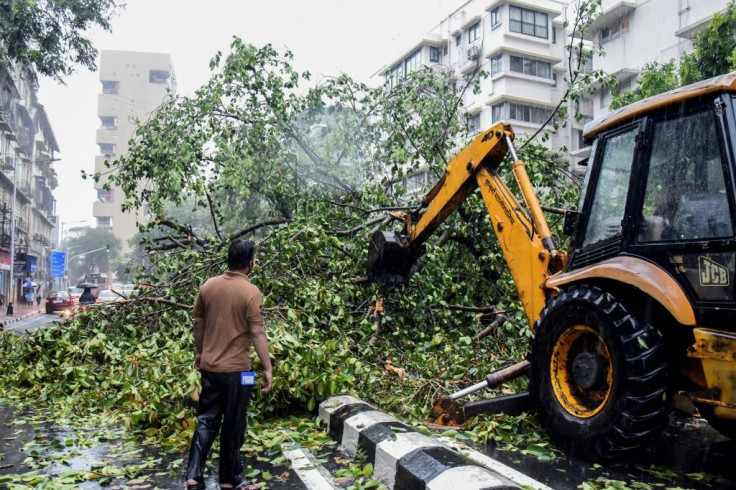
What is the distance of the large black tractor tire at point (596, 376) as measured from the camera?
4012mm

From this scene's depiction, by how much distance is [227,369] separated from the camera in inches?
158

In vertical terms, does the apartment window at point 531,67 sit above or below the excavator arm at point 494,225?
above

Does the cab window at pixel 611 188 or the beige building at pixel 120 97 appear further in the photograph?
the beige building at pixel 120 97

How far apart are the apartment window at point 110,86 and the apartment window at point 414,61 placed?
57.1 metres

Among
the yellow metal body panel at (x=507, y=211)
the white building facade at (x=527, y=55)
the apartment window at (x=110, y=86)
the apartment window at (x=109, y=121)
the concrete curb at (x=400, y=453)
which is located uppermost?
the apartment window at (x=110, y=86)

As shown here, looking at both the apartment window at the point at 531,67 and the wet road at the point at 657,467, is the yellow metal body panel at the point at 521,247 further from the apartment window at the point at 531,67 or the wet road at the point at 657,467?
the apartment window at the point at 531,67

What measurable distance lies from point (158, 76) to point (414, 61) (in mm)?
56183

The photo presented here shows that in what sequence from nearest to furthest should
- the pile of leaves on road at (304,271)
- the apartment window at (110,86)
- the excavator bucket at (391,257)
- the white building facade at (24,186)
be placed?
the pile of leaves on road at (304,271) → the excavator bucket at (391,257) → the white building facade at (24,186) → the apartment window at (110,86)

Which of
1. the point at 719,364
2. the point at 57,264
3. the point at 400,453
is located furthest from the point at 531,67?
the point at 57,264

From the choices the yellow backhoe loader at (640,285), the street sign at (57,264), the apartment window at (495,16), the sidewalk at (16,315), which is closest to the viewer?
the yellow backhoe loader at (640,285)

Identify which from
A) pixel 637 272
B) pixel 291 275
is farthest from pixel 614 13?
pixel 637 272

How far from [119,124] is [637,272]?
8866 centimetres

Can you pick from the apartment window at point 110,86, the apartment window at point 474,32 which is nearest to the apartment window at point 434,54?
the apartment window at point 474,32

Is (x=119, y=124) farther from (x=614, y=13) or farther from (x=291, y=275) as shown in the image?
(x=291, y=275)
